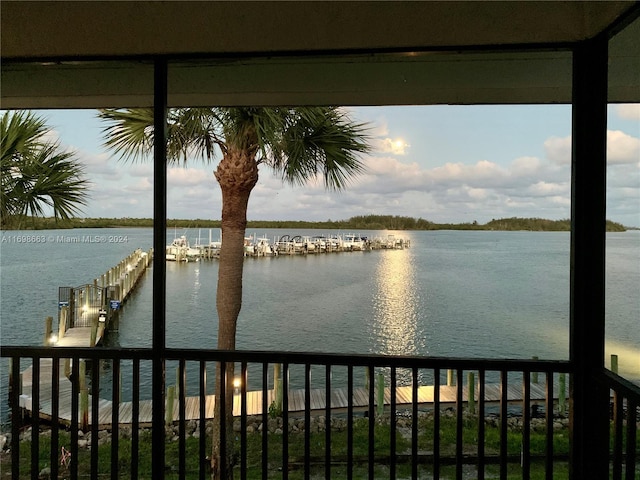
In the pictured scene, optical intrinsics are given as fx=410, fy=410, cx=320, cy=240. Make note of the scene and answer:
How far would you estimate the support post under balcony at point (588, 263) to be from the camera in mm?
1702

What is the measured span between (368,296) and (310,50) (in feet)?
26.5

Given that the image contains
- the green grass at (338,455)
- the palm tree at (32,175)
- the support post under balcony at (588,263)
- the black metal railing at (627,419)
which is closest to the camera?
the black metal railing at (627,419)

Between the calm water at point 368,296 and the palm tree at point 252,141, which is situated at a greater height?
the palm tree at point 252,141

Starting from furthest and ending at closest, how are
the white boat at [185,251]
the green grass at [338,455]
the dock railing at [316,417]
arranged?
the green grass at [338,455]
the white boat at [185,251]
the dock railing at [316,417]

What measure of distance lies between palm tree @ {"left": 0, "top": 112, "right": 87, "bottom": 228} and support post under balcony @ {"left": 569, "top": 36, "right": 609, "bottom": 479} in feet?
13.8

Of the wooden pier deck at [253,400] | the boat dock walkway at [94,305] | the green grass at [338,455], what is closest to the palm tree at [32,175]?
the boat dock walkway at [94,305]

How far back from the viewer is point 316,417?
731 cm

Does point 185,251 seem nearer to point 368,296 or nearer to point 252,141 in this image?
point 252,141

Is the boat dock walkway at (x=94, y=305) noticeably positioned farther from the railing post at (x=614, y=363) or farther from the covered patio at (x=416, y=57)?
the railing post at (x=614, y=363)

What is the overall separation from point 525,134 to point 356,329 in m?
5.45

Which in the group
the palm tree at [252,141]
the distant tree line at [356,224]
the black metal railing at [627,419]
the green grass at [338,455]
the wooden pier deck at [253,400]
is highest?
the palm tree at [252,141]

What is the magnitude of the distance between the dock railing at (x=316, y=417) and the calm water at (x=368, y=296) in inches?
31.8

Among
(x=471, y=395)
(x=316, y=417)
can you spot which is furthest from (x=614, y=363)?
(x=316, y=417)

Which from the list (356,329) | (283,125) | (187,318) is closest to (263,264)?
(187,318)
